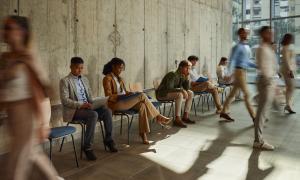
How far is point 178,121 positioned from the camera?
606 centimetres

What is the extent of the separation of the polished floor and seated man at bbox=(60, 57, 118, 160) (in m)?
0.23

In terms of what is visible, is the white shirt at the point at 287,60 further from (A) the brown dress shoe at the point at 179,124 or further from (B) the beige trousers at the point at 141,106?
(B) the beige trousers at the point at 141,106

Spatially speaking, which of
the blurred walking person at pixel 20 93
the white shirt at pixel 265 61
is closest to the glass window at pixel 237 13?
the white shirt at pixel 265 61

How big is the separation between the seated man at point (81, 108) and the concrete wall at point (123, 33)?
60 centimetres

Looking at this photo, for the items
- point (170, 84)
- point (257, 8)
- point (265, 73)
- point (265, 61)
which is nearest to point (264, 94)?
point (265, 73)

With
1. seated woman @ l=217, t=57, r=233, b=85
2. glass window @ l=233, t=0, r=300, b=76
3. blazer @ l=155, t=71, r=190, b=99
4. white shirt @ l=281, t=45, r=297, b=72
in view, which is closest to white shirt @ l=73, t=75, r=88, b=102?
blazer @ l=155, t=71, r=190, b=99

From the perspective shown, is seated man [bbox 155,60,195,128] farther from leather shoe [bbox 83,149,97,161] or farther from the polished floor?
leather shoe [bbox 83,149,97,161]

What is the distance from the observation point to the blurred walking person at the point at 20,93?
7.57 ft

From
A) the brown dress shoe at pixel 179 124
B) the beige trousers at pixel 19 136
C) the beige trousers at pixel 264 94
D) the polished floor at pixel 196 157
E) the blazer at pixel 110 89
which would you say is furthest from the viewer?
the brown dress shoe at pixel 179 124

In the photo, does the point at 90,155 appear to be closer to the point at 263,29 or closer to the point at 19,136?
the point at 19,136

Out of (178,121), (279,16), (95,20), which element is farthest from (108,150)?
(279,16)

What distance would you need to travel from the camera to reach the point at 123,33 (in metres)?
6.35

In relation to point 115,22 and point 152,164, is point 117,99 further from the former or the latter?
point 115,22

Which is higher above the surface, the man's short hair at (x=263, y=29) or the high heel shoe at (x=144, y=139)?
the man's short hair at (x=263, y=29)
